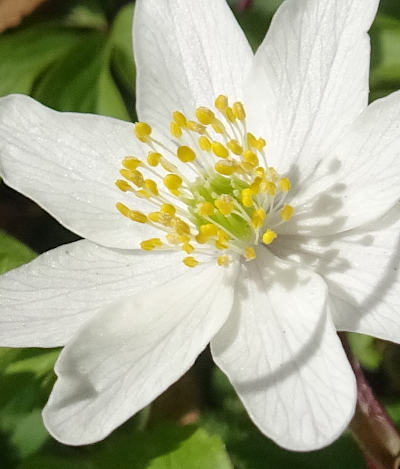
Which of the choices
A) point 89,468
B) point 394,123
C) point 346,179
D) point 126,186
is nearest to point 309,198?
point 346,179

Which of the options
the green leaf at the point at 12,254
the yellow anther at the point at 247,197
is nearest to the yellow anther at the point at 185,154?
the yellow anther at the point at 247,197

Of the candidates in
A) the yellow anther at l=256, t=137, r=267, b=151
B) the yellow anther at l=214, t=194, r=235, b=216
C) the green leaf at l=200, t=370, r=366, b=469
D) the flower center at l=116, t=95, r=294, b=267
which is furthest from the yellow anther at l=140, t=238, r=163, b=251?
the green leaf at l=200, t=370, r=366, b=469

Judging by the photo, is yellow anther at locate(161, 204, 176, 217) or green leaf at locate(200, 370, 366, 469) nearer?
yellow anther at locate(161, 204, 176, 217)

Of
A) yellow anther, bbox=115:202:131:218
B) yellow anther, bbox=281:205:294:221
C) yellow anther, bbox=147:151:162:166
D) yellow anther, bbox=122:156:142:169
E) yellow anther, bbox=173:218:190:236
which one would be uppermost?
yellow anther, bbox=281:205:294:221

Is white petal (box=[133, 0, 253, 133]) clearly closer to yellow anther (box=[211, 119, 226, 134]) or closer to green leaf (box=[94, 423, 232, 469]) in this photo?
yellow anther (box=[211, 119, 226, 134])

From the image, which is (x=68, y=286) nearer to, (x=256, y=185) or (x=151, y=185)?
(x=151, y=185)

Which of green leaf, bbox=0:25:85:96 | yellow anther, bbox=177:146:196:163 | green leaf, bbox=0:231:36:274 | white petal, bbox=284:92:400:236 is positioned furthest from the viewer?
green leaf, bbox=0:25:85:96

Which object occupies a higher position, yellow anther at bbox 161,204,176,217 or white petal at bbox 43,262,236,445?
yellow anther at bbox 161,204,176,217

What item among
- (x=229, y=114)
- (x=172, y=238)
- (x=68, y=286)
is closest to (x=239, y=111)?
(x=229, y=114)
